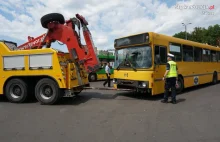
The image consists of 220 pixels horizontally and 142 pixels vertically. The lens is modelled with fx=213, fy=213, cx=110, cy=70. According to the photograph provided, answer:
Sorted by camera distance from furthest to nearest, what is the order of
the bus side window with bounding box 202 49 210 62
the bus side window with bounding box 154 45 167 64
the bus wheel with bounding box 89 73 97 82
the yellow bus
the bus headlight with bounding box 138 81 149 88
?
the bus wheel with bounding box 89 73 97 82 → the bus side window with bounding box 202 49 210 62 → the bus side window with bounding box 154 45 167 64 → the yellow bus → the bus headlight with bounding box 138 81 149 88

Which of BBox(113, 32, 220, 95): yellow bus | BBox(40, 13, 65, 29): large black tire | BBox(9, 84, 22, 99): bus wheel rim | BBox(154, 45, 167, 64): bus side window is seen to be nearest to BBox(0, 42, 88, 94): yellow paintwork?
BBox(9, 84, 22, 99): bus wheel rim

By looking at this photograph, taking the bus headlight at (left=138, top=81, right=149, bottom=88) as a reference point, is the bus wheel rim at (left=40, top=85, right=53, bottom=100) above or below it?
below

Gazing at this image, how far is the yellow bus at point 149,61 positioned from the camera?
8.96m

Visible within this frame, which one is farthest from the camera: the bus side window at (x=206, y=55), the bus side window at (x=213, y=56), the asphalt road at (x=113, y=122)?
the bus side window at (x=213, y=56)

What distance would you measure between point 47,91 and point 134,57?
4.03m

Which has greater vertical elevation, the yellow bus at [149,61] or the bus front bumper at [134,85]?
the yellow bus at [149,61]

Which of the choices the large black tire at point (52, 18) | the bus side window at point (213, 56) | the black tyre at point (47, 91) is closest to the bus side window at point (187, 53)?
the bus side window at point (213, 56)

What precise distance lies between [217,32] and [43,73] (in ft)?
160

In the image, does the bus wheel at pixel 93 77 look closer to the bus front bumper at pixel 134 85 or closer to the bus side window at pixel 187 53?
the bus front bumper at pixel 134 85

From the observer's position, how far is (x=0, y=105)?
8.77 meters

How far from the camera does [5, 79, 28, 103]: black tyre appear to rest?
355 inches

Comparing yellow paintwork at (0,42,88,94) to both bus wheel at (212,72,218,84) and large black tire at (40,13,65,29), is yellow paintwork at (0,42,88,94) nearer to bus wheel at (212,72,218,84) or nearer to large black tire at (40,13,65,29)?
large black tire at (40,13,65,29)

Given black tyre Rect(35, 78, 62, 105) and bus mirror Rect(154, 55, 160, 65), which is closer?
black tyre Rect(35, 78, 62, 105)

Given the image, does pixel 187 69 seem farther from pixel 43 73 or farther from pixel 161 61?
pixel 43 73
